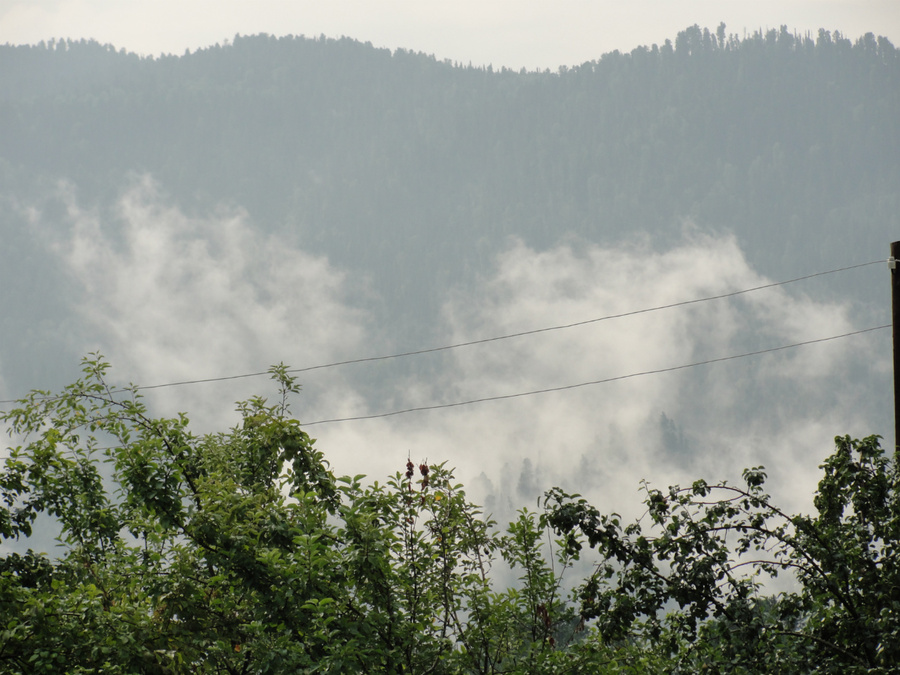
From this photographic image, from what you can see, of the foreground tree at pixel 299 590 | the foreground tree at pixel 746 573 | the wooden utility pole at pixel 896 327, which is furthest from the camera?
the wooden utility pole at pixel 896 327

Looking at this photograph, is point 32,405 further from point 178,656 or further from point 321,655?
point 321,655

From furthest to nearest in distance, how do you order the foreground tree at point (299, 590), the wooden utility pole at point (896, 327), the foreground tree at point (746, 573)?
the wooden utility pole at point (896, 327) < the foreground tree at point (746, 573) < the foreground tree at point (299, 590)

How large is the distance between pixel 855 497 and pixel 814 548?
27.1 inches

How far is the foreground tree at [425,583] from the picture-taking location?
5.20m

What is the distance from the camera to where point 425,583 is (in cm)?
565

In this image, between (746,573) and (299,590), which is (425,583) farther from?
(746,573)

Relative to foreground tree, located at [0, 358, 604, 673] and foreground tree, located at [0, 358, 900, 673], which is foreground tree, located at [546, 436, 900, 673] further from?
foreground tree, located at [0, 358, 604, 673]

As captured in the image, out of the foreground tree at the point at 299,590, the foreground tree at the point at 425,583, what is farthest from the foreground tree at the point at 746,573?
the foreground tree at the point at 299,590

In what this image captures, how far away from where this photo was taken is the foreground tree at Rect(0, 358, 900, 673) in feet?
17.0

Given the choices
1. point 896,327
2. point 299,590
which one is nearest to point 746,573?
point 896,327

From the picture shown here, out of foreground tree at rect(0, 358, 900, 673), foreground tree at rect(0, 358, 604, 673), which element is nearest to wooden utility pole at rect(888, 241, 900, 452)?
foreground tree at rect(0, 358, 900, 673)

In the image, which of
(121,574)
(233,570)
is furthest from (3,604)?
(233,570)

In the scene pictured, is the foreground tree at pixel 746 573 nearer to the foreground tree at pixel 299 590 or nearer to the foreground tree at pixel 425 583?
the foreground tree at pixel 425 583

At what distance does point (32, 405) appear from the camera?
758 centimetres
